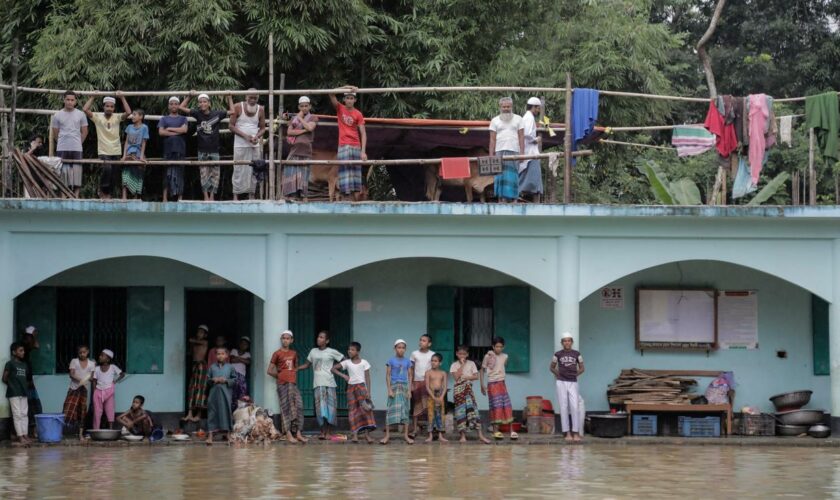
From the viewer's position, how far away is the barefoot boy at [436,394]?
659 inches

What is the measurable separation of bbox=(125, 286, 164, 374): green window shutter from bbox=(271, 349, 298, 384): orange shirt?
6.59 feet

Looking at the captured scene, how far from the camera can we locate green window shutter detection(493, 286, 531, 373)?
18.2 m

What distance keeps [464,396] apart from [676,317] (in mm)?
3182

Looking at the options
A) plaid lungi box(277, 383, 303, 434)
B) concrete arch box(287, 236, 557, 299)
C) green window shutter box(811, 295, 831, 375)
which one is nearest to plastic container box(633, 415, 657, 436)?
concrete arch box(287, 236, 557, 299)

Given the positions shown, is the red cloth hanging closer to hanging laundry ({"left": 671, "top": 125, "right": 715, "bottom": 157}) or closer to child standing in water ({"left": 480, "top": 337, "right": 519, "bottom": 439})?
child standing in water ({"left": 480, "top": 337, "right": 519, "bottom": 439})

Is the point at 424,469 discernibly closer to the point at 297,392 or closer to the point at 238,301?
the point at 297,392

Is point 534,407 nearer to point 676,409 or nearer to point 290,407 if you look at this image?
point 676,409

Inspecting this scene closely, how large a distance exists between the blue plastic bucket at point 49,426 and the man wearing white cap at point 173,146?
2.85m

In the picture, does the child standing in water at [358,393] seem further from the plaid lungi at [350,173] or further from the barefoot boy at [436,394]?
the plaid lungi at [350,173]

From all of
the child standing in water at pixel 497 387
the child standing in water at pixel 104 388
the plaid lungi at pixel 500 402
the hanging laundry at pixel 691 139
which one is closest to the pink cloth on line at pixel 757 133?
the hanging laundry at pixel 691 139

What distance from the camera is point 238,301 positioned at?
60.8 ft

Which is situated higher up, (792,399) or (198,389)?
(198,389)

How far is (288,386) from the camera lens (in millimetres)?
16703

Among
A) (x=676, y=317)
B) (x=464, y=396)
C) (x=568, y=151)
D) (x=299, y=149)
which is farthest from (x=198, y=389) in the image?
(x=676, y=317)
